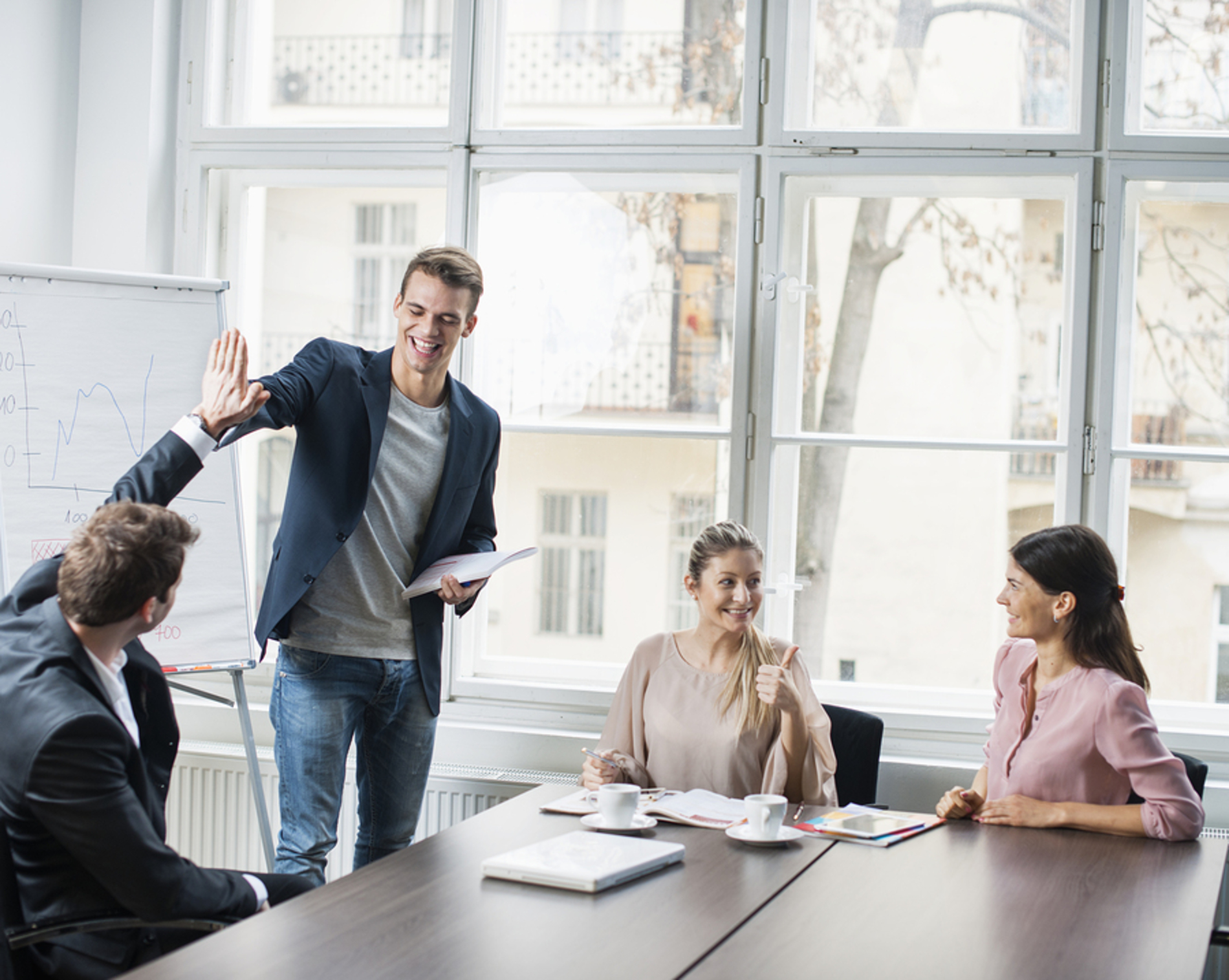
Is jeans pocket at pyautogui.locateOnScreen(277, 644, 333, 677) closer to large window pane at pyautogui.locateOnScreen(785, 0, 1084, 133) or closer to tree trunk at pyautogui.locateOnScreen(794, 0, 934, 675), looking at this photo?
tree trunk at pyautogui.locateOnScreen(794, 0, 934, 675)

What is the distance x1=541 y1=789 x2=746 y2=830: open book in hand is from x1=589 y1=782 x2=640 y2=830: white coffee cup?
12 centimetres

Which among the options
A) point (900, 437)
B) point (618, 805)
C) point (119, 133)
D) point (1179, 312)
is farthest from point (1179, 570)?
point (119, 133)

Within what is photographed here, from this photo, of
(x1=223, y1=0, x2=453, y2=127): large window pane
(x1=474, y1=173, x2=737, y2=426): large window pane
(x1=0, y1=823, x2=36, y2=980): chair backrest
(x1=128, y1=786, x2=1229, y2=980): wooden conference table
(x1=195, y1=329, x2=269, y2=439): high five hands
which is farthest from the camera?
(x1=223, y1=0, x2=453, y2=127): large window pane

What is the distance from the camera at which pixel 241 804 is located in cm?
320

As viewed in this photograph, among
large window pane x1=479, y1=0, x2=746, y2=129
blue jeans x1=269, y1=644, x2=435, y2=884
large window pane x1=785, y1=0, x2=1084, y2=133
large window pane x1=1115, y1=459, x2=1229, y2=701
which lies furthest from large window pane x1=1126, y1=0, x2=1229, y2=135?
blue jeans x1=269, y1=644, x2=435, y2=884

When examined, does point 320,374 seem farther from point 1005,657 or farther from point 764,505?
point 1005,657

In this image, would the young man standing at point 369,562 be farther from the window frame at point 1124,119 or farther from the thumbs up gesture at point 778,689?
the window frame at point 1124,119

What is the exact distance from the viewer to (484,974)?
4.36 ft

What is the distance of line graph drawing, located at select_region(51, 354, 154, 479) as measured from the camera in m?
2.63

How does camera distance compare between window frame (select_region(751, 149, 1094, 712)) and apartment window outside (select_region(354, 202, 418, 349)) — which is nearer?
window frame (select_region(751, 149, 1094, 712))

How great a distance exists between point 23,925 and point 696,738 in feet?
4.42

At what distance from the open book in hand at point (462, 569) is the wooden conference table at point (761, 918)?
57 cm

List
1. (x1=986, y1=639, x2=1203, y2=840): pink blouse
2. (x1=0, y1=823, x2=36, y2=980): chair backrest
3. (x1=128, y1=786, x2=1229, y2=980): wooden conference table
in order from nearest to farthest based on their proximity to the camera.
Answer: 1. (x1=128, y1=786, x2=1229, y2=980): wooden conference table
2. (x1=0, y1=823, x2=36, y2=980): chair backrest
3. (x1=986, y1=639, x2=1203, y2=840): pink blouse

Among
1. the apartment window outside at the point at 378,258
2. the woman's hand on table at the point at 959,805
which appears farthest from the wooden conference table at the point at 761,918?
the apartment window outside at the point at 378,258
